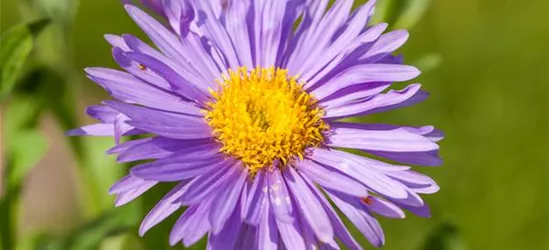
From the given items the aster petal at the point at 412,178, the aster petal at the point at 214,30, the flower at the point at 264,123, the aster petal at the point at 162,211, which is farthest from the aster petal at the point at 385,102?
the aster petal at the point at 162,211

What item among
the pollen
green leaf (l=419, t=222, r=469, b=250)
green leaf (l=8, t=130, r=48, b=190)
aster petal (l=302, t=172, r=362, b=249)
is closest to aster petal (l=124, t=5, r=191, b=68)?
the pollen

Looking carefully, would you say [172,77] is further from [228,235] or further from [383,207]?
[383,207]

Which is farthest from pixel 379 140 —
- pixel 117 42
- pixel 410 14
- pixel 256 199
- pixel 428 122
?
pixel 428 122

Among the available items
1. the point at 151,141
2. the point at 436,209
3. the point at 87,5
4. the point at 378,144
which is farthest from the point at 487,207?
the point at 87,5

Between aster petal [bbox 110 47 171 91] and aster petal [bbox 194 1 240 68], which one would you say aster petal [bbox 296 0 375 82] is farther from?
aster petal [bbox 110 47 171 91]

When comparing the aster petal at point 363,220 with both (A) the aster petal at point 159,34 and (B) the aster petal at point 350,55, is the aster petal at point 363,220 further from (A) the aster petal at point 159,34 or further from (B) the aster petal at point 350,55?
(A) the aster petal at point 159,34

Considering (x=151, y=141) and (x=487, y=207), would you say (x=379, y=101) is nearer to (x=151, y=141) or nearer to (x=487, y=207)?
(x=151, y=141)
